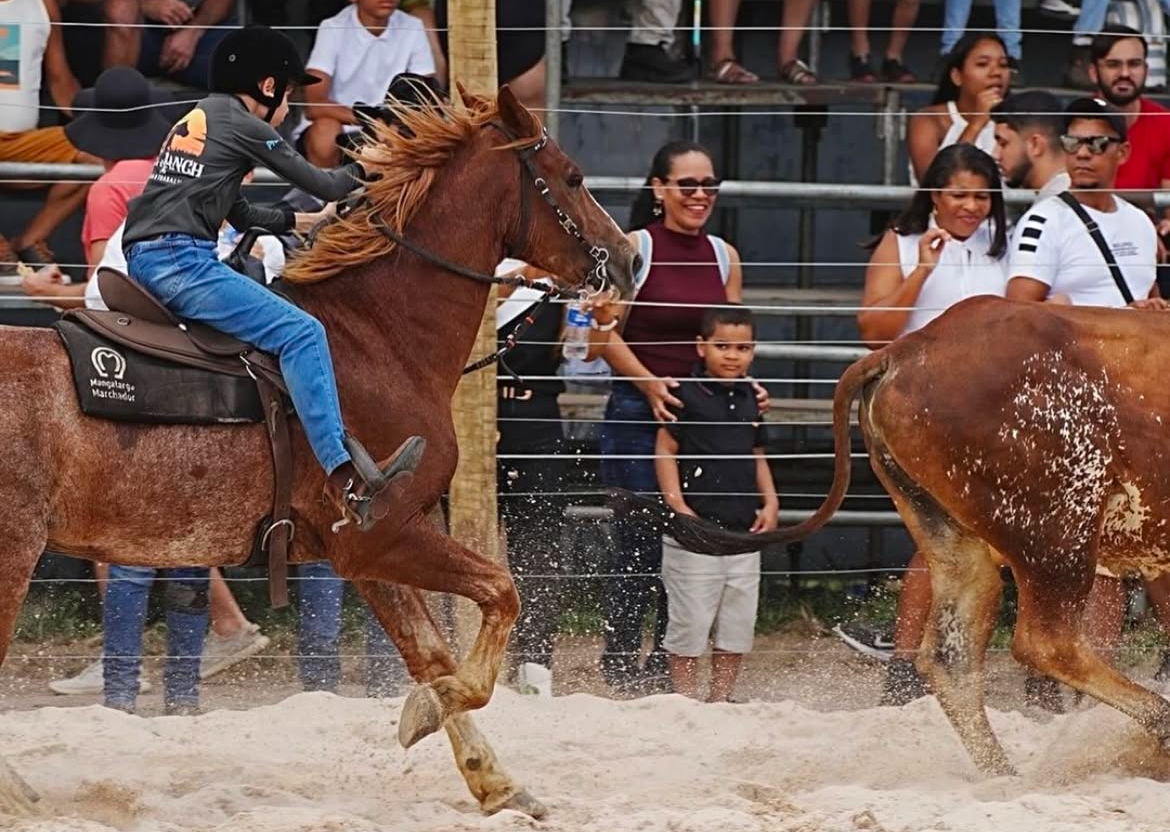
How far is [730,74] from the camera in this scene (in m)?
10.1

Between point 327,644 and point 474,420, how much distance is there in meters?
1.09

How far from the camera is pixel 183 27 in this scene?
943 centimetres

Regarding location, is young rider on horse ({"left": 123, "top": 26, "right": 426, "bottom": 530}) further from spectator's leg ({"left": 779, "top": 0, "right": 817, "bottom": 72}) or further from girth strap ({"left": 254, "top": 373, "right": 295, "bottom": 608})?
spectator's leg ({"left": 779, "top": 0, "right": 817, "bottom": 72})

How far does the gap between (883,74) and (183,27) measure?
3.44 meters

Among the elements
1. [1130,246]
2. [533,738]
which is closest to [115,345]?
[533,738]

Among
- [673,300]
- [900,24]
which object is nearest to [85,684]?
[673,300]

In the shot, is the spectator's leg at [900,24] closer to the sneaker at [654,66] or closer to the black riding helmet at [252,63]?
the sneaker at [654,66]

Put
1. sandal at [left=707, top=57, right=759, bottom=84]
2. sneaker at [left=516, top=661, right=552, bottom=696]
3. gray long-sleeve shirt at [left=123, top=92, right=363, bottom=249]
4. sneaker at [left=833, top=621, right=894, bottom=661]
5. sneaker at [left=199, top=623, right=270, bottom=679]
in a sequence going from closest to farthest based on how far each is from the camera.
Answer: gray long-sleeve shirt at [left=123, top=92, right=363, bottom=249]
sneaker at [left=516, top=661, right=552, bottom=696]
sneaker at [left=199, top=623, right=270, bottom=679]
sneaker at [left=833, top=621, right=894, bottom=661]
sandal at [left=707, top=57, right=759, bottom=84]

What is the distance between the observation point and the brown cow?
22.2 ft

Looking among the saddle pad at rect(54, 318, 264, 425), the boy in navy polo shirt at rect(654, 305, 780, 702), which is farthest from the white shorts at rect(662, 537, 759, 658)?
the saddle pad at rect(54, 318, 264, 425)

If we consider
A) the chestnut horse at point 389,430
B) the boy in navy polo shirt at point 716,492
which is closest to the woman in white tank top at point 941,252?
the boy in navy polo shirt at point 716,492

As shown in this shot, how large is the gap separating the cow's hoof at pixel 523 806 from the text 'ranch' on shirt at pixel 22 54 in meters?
4.15

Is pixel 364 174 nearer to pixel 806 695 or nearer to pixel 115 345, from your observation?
pixel 115 345

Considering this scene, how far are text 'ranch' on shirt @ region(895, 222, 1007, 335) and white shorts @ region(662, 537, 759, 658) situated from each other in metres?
1.23
